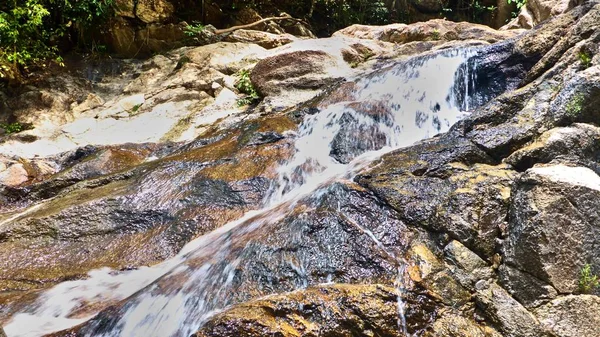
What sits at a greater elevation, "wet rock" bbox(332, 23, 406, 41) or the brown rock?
"wet rock" bbox(332, 23, 406, 41)

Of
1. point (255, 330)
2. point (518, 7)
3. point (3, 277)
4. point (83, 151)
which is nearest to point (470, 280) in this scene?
point (255, 330)

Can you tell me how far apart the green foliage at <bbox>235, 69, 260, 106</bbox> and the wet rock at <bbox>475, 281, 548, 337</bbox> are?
7368 mm

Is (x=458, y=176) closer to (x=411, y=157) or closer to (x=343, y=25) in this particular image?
(x=411, y=157)

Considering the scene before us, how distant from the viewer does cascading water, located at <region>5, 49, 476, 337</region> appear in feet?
11.4

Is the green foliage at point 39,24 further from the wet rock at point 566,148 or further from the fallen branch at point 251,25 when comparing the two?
the wet rock at point 566,148

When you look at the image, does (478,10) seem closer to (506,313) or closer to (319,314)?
(506,313)

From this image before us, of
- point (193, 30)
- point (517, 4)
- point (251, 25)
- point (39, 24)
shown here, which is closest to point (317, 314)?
point (39, 24)

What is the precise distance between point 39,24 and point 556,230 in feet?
40.9

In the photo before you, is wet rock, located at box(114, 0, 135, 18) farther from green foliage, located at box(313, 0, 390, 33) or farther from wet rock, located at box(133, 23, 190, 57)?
green foliage, located at box(313, 0, 390, 33)

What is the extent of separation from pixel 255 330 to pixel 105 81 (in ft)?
37.4

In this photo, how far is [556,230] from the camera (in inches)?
133

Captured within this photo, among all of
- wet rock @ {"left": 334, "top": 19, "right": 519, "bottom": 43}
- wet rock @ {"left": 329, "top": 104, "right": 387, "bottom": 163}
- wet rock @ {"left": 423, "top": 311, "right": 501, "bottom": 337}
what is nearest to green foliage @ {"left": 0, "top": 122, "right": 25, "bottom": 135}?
wet rock @ {"left": 329, "top": 104, "right": 387, "bottom": 163}

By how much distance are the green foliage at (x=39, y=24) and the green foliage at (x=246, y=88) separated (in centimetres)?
499

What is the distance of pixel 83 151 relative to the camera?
845 cm
